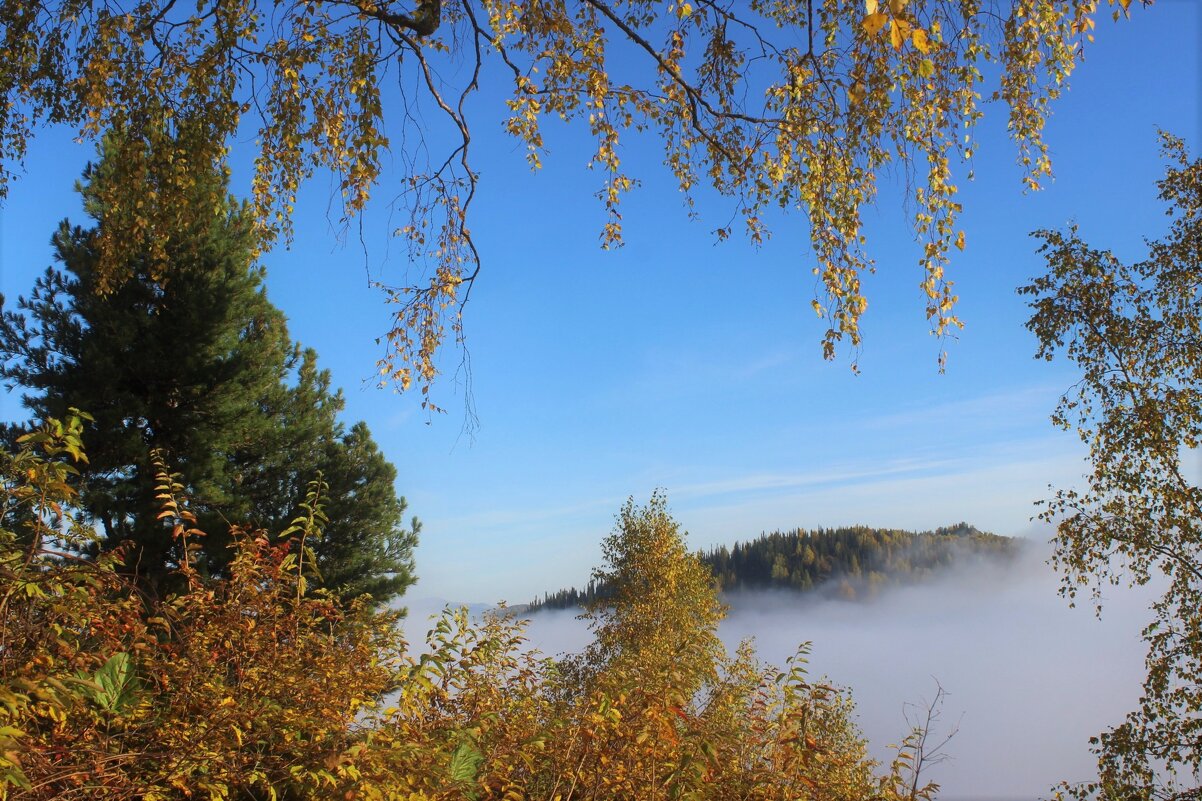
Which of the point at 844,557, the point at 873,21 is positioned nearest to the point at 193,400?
the point at 873,21

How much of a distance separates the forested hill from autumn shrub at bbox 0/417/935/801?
87.8 meters

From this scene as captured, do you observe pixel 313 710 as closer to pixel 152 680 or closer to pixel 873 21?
pixel 152 680

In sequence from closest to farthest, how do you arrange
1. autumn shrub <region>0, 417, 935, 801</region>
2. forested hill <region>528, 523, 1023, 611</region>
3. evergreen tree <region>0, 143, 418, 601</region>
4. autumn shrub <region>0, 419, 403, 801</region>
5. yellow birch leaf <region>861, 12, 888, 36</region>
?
yellow birch leaf <region>861, 12, 888, 36</region>
autumn shrub <region>0, 419, 403, 801</region>
autumn shrub <region>0, 417, 935, 801</region>
evergreen tree <region>0, 143, 418, 601</region>
forested hill <region>528, 523, 1023, 611</region>

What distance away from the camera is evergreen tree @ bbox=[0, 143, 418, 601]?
46.9ft

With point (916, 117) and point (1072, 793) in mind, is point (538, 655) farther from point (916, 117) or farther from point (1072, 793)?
point (1072, 793)

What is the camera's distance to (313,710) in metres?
3.20

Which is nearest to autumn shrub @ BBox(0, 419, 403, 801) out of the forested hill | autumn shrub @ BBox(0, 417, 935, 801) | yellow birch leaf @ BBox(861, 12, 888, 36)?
autumn shrub @ BBox(0, 417, 935, 801)

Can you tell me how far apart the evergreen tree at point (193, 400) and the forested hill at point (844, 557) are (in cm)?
7511

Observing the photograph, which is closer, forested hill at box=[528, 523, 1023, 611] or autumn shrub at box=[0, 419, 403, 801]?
autumn shrub at box=[0, 419, 403, 801]

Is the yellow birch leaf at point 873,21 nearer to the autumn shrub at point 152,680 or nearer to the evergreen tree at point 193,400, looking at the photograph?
the autumn shrub at point 152,680

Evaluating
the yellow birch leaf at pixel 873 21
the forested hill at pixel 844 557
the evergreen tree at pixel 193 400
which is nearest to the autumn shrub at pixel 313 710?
the yellow birch leaf at pixel 873 21

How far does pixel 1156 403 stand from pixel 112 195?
41.8 feet

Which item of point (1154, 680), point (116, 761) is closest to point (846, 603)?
point (1154, 680)

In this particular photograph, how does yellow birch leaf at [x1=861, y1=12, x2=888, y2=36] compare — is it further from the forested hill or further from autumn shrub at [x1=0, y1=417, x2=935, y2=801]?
the forested hill
